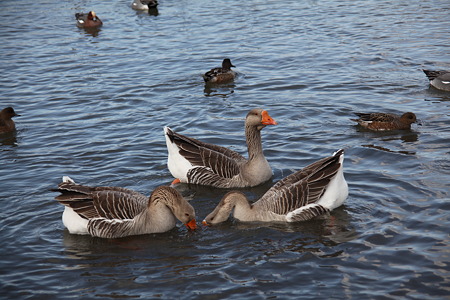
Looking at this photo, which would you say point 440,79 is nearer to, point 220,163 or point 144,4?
point 220,163

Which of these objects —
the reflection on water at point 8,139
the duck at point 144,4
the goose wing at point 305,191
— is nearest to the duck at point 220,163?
the goose wing at point 305,191

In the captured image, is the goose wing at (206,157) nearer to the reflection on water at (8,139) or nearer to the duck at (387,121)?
the duck at (387,121)

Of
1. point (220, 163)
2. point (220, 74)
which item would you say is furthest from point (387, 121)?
point (220, 74)

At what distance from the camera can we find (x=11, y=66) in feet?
65.0

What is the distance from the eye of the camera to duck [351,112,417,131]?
12680 mm

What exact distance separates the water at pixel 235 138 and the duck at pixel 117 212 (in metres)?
0.20

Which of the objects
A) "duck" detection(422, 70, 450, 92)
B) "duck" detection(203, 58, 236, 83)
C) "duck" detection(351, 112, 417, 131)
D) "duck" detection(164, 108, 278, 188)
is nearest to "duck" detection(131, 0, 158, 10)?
"duck" detection(203, 58, 236, 83)

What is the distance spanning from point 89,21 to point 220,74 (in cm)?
943

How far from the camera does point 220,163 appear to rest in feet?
35.6

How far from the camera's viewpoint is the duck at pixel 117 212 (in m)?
8.91

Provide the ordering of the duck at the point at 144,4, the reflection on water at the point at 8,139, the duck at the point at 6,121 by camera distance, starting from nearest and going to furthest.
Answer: the reflection on water at the point at 8,139
the duck at the point at 6,121
the duck at the point at 144,4

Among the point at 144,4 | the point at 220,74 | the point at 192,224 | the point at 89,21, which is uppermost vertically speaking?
the point at 144,4

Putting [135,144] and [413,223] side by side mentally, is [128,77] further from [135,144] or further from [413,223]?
[413,223]

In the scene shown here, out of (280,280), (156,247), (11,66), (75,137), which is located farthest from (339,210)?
(11,66)
